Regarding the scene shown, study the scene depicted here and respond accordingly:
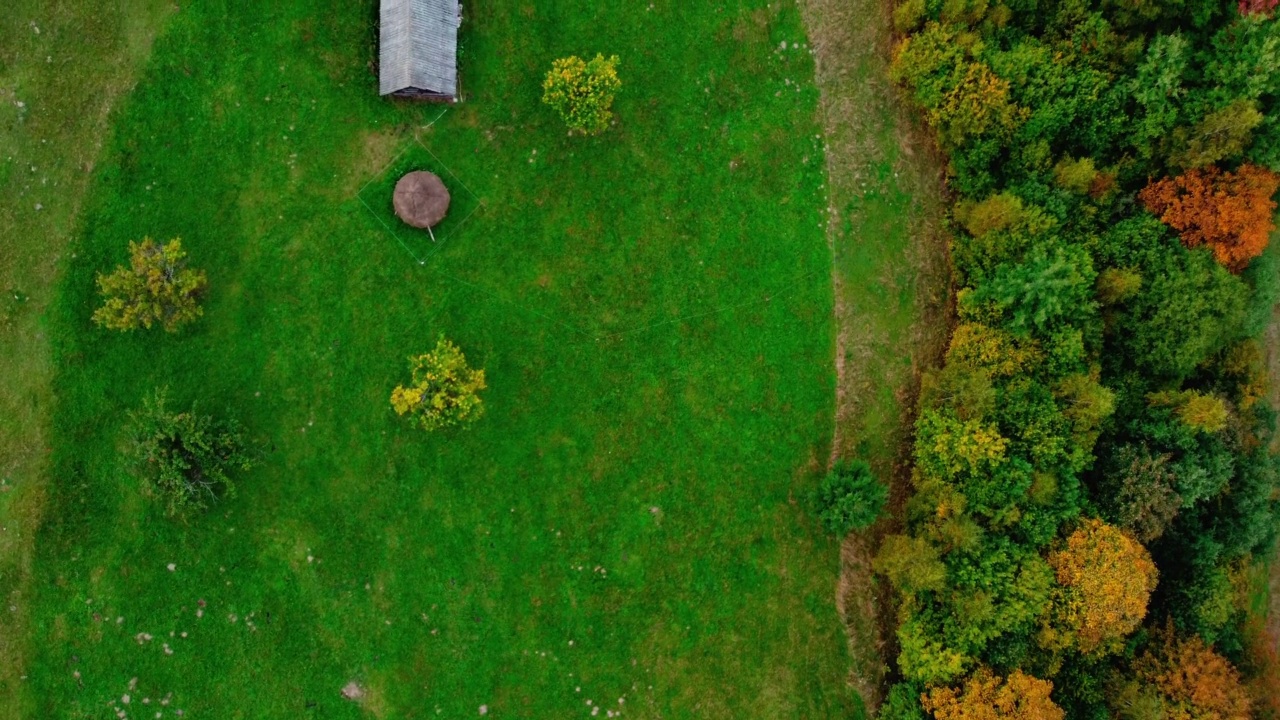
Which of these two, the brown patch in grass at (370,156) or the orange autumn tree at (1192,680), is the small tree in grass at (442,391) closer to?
the brown patch in grass at (370,156)

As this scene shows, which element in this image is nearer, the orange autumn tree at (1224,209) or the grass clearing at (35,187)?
the orange autumn tree at (1224,209)

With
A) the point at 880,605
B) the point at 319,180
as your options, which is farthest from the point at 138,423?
the point at 880,605

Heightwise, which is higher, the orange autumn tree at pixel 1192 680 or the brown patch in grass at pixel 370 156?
the brown patch in grass at pixel 370 156

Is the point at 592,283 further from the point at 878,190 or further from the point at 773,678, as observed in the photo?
the point at 773,678

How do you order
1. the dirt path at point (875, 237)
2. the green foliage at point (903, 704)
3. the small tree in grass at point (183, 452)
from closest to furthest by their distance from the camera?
the small tree in grass at point (183, 452) → the green foliage at point (903, 704) → the dirt path at point (875, 237)

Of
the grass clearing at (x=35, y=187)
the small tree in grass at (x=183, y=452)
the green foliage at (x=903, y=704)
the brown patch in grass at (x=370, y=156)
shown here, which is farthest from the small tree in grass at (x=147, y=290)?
the green foliage at (x=903, y=704)

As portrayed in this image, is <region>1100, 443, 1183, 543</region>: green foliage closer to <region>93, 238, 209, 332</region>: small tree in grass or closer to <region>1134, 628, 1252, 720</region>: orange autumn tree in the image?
<region>1134, 628, 1252, 720</region>: orange autumn tree

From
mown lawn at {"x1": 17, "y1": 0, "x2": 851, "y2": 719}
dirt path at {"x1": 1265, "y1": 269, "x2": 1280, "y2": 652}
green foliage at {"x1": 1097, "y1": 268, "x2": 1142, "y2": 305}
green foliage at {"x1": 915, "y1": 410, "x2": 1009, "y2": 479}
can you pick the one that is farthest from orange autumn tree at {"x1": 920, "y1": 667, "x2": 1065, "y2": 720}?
green foliage at {"x1": 1097, "y1": 268, "x2": 1142, "y2": 305}
